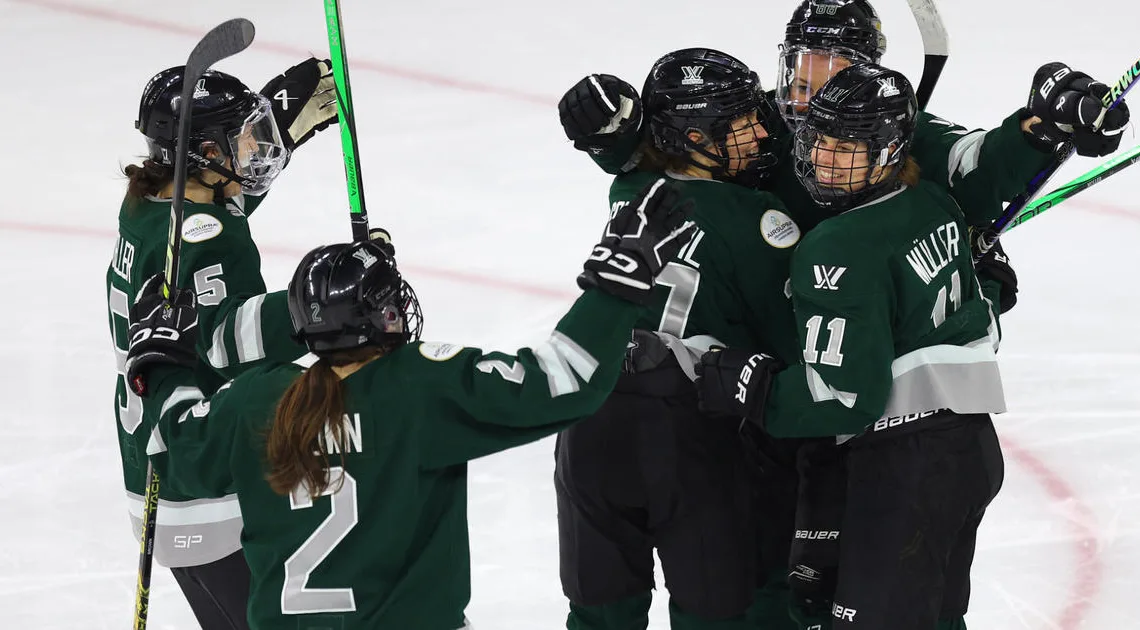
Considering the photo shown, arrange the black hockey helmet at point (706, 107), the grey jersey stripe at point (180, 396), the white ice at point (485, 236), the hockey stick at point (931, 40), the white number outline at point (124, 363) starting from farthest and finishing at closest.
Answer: the white ice at point (485, 236) → the hockey stick at point (931, 40) → the white number outline at point (124, 363) → the black hockey helmet at point (706, 107) → the grey jersey stripe at point (180, 396)

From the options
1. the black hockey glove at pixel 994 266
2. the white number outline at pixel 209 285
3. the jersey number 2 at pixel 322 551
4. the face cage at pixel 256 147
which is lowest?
the jersey number 2 at pixel 322 551

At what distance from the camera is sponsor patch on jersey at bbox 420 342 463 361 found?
7.50 ft

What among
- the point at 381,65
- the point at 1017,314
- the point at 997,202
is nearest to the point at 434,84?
the point at 381,65

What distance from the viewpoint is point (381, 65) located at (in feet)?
26.0

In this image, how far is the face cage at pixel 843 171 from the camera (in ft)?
8.77

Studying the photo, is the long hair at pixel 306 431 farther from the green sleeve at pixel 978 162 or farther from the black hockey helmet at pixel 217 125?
the green sleeve at pixel 978 162

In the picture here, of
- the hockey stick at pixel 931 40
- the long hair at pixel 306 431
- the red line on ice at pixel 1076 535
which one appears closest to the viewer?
the long hair at pixel 306 431

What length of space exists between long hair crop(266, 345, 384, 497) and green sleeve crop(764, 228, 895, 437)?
0.89 meters

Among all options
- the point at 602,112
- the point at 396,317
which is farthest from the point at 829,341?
the point at 396,317

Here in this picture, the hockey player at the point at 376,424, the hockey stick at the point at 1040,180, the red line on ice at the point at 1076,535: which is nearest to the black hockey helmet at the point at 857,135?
the hockey stick at the point at 1040,180

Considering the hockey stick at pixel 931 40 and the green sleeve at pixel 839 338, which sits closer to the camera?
the green sleeve at pixel 839 338

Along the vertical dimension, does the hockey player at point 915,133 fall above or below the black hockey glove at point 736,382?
above

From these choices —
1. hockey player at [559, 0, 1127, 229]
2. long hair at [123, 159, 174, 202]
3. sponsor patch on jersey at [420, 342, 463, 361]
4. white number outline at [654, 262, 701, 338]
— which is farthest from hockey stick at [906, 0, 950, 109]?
long hair at [123, 159, 174, 202]

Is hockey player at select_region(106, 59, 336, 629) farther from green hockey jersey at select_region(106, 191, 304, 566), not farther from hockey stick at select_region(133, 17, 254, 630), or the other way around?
hockey stick at select_region(133, 17, 254, 630)
